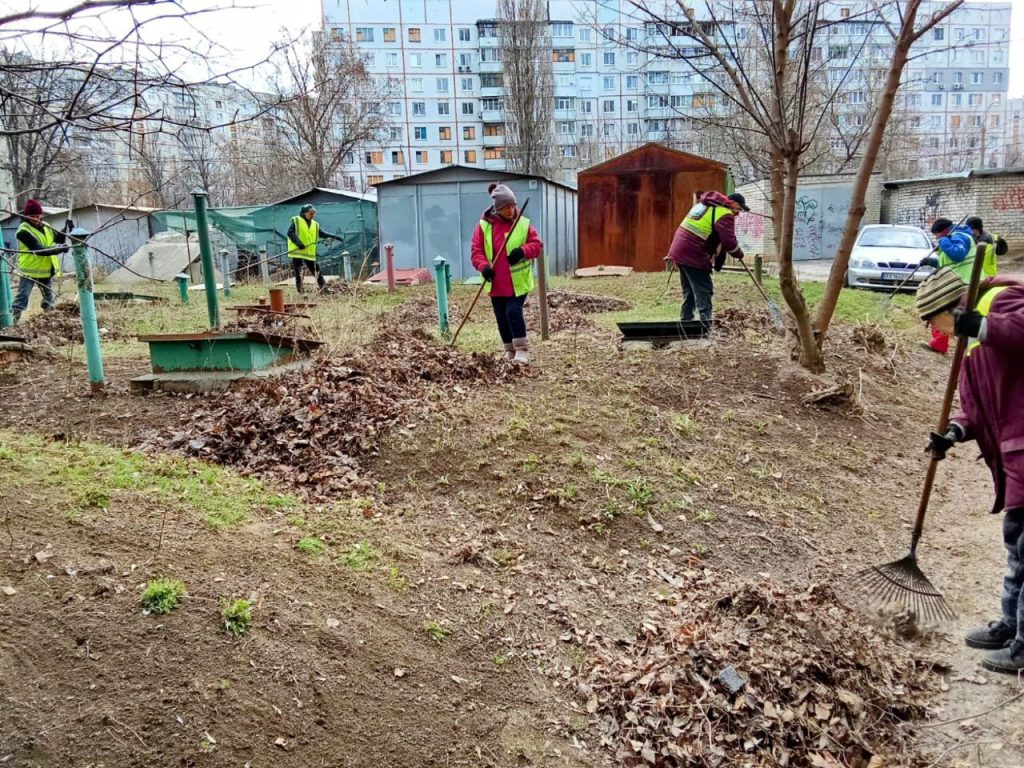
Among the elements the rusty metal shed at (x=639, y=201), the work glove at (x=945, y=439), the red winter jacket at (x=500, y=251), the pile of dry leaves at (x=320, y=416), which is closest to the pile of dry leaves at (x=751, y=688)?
the work glove at (x=945, y=439)

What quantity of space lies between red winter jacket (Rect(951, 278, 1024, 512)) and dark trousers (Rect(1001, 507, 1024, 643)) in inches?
2.8

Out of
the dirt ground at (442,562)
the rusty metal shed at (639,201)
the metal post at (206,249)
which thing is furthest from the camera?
the rusty metal shed at (639,201)

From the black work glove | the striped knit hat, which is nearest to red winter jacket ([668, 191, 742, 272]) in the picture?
the striped knit hat

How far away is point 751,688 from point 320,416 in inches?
122

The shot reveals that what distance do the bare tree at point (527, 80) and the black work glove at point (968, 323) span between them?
1482 inches

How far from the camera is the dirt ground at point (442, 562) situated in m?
2.37

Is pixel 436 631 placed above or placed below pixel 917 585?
above

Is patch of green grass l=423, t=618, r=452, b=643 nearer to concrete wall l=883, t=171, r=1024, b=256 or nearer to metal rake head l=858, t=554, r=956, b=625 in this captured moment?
metal rake head l=858, t=554, r=956, b=625


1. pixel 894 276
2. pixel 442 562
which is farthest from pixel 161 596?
pixel 894 276

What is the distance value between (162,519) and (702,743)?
7.77 feet

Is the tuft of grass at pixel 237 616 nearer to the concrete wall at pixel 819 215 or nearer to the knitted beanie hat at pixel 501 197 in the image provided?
the knitted beanie hat at pixel 501 197

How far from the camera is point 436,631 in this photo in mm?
2922

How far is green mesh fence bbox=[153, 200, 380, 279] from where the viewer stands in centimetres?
2105

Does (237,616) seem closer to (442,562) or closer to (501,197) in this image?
(442,562)
